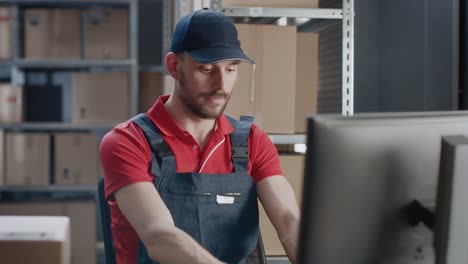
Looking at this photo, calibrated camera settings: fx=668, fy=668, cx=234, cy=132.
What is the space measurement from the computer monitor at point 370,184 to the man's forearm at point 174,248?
63 cm

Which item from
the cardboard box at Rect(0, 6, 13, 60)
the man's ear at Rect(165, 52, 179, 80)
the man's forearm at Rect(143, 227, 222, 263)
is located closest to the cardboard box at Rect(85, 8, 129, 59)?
the cardboard box at Rect(0, 6, 13, 60)

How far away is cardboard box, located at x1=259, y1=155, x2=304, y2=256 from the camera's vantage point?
222cm

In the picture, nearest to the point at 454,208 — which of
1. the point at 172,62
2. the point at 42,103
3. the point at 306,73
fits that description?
the point at 172,62

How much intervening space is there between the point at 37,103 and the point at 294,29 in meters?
2.90

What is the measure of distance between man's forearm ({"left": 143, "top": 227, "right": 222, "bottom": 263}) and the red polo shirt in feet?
0.58

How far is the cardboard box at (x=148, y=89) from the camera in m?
4.47

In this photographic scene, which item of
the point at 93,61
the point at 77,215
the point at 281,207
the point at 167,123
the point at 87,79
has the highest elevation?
the point at 93,61

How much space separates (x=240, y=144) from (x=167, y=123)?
219 millimetres

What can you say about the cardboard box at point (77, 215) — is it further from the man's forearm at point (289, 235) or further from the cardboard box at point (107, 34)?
the man's forearm at point (289, 235)

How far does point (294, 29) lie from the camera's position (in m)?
2.26

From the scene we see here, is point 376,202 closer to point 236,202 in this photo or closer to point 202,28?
point 236,202

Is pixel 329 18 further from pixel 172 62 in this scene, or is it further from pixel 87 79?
pixel 87 79

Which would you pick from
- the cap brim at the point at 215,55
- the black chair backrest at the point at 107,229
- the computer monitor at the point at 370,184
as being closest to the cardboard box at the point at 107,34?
the cap brim at the point at 215,55

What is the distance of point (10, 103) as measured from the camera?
4281mm
